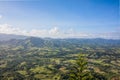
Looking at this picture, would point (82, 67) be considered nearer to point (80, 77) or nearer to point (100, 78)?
point (80, 77)

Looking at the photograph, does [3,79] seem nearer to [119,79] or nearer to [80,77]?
[119,79]

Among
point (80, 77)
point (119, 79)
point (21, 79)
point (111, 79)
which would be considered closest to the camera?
point (80, 77)

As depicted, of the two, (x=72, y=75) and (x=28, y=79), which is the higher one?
(x=72, y=75)

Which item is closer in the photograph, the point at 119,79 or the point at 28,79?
the point at 119,79

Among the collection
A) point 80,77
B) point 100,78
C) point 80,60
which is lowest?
point 100,78

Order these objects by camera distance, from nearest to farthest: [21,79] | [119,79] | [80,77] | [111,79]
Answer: [80,77], [119,79], [111,79], [21,79]

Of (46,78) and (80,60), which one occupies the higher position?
(80,60)

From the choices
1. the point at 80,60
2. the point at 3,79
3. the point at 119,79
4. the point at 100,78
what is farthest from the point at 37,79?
the point at 80,60

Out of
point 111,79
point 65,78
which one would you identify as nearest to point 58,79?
point 65,78

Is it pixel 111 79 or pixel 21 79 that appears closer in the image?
pixel 111 79
